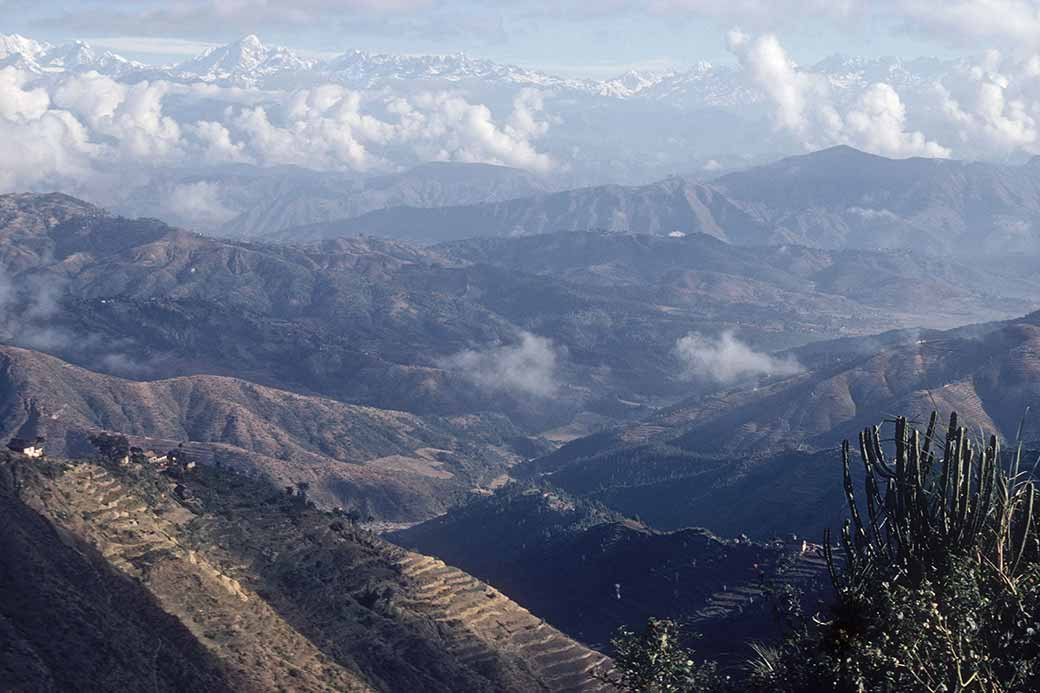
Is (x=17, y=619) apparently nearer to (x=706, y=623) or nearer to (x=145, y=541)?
(x=145, y=541)

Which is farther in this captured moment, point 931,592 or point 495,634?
point 495,634

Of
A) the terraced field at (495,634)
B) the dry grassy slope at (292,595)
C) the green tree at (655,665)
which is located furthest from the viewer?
the terraced field at (495,634)

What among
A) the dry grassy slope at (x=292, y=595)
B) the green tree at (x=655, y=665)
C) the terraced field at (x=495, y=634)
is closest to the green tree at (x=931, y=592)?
the green tree at (x=655, y=665)

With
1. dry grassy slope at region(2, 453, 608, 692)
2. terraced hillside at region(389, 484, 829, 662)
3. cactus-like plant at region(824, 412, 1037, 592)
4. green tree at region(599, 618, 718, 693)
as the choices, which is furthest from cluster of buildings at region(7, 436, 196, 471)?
cactus-like plant at region(824, 412, 1037, 592)

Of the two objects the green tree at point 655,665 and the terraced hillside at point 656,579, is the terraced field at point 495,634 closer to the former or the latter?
the terraced hillside at point 656,579

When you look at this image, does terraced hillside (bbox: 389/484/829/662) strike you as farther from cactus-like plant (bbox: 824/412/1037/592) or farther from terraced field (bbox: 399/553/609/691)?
cactus-like plant (bbox: 824/412/1037/592)

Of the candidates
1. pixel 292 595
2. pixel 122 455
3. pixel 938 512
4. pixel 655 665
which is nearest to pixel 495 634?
pixel 292 595

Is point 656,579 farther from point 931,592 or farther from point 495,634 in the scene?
point 931,592

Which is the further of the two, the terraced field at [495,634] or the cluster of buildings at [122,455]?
the cluster of buildings at [122,455]

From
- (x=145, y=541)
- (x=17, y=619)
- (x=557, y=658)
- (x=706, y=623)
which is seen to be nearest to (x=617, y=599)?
(x=706, y=623)
